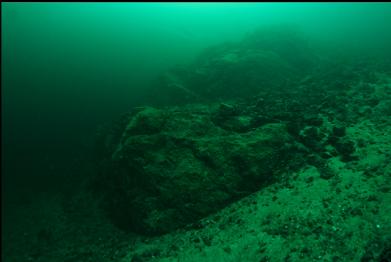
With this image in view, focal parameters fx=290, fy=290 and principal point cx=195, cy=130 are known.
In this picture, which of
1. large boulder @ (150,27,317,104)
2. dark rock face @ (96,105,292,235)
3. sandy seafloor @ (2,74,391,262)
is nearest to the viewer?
sandy seafloor @ (2,74,391,262)

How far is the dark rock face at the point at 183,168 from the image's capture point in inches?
609

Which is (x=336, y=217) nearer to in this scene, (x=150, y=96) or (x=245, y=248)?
(x=245, y=248)

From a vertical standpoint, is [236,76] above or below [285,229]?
above

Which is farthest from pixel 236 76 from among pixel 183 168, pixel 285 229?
pixel 285 229

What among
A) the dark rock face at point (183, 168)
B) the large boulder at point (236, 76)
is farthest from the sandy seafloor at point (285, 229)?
the large boulder at point (236, 76)

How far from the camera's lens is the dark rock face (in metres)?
15.5

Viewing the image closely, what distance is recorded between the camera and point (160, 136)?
17.2 meters

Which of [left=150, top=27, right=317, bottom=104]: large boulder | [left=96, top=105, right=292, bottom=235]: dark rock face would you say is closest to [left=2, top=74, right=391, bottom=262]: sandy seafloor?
[left=96, top=105, right=292, bottom=235]: dark rock face

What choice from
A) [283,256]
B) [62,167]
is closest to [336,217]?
[283,256]

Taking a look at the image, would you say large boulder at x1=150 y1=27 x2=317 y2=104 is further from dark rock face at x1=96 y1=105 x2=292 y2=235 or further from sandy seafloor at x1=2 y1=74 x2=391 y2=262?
sandy seafloor at x1=2 y1=74 x2=391 y2=262

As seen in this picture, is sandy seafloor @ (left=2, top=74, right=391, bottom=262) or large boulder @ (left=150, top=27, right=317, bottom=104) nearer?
sandy seafloor @ (left=2, top=74, right=391, bottom=262)

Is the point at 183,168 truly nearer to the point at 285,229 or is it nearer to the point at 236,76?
the point at 285,229

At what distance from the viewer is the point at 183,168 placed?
16.0 metres

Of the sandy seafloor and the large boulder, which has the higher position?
the large boulder
